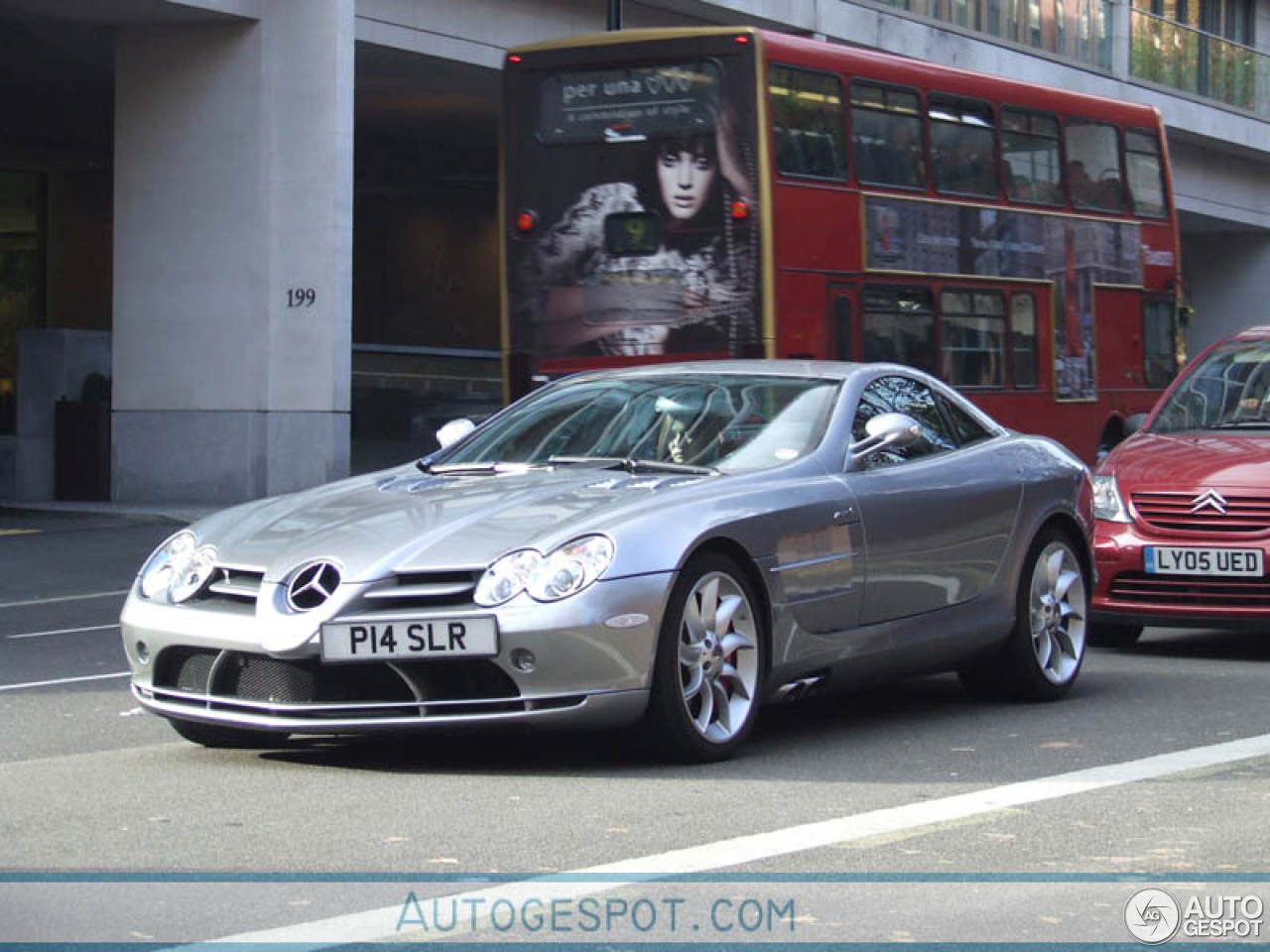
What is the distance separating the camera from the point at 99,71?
95.9ft

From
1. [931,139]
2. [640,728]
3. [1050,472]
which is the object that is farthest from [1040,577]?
[931,139]

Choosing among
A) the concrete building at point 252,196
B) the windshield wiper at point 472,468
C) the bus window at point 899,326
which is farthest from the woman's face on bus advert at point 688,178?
the windshield wiper at point 472,468

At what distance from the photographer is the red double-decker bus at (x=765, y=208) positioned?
16.1m

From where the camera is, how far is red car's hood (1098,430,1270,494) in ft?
34.8

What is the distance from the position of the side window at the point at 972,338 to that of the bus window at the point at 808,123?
209cm

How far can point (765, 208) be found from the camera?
16.0m

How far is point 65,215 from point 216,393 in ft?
54.9

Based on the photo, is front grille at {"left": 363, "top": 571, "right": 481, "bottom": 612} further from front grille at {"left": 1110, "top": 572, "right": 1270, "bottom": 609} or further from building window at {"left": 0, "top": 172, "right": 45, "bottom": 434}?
building window at {"left": 0, "top": 172, "right": 45, "bottom": 434}

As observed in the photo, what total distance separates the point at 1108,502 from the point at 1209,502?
56cm

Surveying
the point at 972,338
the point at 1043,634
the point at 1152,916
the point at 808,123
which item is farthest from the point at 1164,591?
the point at 972,338

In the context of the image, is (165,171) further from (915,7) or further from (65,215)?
(65,215)

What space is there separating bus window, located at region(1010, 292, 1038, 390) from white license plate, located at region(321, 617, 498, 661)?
1321 cm

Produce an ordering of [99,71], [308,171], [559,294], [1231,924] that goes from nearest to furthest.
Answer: [1231,924] < [559,294] < [308,171] < [99,71]

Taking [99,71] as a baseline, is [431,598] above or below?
below
